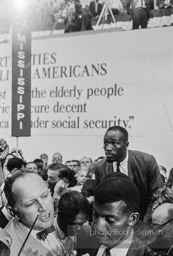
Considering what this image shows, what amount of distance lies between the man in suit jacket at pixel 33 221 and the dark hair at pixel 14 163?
106 mm

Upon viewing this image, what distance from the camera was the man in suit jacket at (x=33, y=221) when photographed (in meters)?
1.52

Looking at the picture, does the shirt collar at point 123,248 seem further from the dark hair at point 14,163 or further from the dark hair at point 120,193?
the dark hair at point 14,163

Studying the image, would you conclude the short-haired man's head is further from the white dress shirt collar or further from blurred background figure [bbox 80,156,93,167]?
the white dress shirt collar

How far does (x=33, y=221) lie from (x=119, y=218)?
Answer: 0.38 meters

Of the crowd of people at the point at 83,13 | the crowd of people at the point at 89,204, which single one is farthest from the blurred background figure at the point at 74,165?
the crowd of people at the point at 83,13

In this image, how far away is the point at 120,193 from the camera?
129cm

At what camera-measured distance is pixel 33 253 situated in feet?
4.97

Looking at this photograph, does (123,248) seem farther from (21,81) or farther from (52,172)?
(21,81)

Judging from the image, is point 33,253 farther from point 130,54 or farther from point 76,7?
point 76,7

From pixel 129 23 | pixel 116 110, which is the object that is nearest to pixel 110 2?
pixel 129 23

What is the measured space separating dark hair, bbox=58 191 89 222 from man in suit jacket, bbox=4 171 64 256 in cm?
4

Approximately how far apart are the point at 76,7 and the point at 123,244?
0.85 meters

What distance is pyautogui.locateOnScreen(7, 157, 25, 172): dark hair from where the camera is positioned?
167 cm

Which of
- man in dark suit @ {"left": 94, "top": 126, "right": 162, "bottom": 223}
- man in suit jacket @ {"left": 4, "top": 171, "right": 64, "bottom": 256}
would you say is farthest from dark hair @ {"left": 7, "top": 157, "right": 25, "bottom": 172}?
man in dark suit @ {"left": 94, "top": 126, "right": 162, "bottom": 223}
